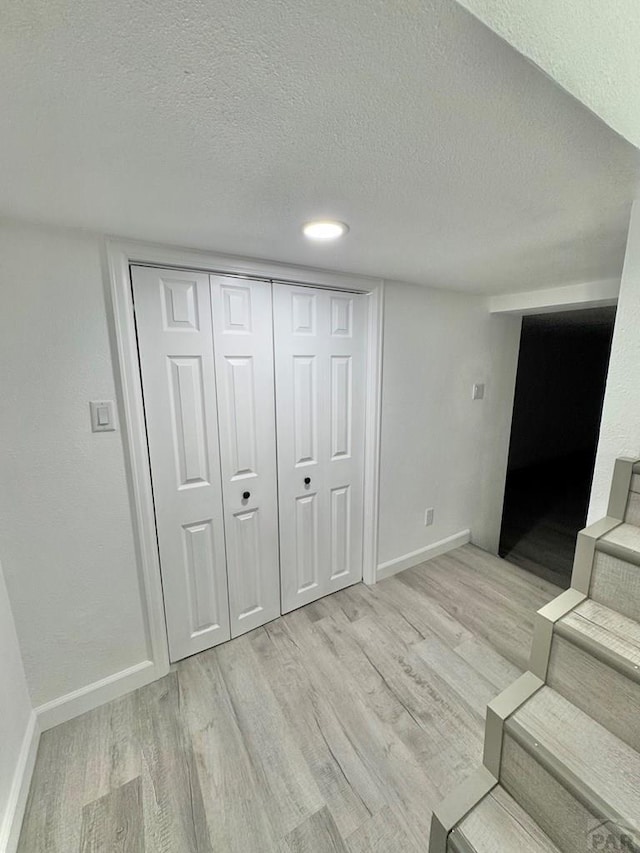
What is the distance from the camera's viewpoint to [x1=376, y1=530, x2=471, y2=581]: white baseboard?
2385 mm

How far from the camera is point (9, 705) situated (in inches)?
45.8

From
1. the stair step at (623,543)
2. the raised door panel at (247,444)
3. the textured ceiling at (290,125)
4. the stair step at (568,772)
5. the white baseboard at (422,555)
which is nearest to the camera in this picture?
the textured ceiling at (290,125)

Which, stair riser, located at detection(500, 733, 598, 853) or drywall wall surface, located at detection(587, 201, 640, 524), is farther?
drywall wall surface, located at detection(587, 201, 640, 524)

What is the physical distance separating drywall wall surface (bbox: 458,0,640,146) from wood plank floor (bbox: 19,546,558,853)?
199cm

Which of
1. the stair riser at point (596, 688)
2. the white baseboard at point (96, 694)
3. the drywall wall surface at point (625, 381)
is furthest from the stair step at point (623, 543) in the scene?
the white baseboard at point (96, 694)

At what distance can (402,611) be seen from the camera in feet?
6.78

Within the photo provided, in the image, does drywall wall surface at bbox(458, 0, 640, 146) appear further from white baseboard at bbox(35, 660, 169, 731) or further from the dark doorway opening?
the dark doorway opening

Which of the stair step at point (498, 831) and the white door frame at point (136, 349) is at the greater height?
the white door frame at point (136, 349)

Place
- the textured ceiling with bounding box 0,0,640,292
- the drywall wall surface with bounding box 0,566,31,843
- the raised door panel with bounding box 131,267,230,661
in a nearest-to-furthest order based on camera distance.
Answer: the textured ceiling with bounding box 0,0,640,292
the drywall wall surface with bounding box 0,566,31,843
the raised door panel with bounding box 131,267,230,661

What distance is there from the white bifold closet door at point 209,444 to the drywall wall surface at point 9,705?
540 millimetres

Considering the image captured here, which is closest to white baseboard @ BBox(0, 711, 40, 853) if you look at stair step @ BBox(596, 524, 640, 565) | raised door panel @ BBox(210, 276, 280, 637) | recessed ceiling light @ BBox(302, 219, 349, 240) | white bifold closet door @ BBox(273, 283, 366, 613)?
raised door panel @ BBox(210, 276, 280, 637)

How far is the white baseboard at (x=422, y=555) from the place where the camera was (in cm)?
238

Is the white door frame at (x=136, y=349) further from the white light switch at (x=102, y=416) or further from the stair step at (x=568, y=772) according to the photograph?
the stair step at (x=568, y=772)

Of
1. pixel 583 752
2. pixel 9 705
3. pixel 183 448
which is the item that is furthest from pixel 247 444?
pixel 583 752
